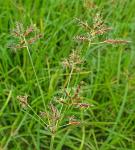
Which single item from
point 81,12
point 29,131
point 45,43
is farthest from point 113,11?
point 29,131

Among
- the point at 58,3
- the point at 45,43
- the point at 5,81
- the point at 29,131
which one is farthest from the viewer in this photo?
the point at 58,3

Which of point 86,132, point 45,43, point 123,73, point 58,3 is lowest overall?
point 86,132

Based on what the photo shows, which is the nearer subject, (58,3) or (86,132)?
(86,132)

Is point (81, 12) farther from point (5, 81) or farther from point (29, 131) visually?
point (29, 131)

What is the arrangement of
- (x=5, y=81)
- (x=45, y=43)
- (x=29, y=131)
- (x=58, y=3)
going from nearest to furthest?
(x=29, y=131) < (x=5, y=81) < (x=45, y=43) < (x=58, y=3)

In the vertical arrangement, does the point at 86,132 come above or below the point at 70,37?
below

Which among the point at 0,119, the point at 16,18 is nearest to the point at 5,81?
the point at 0,119

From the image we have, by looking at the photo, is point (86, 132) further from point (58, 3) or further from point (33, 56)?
point (58, 3)
